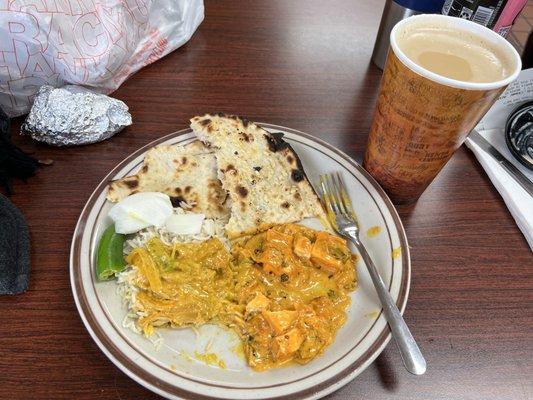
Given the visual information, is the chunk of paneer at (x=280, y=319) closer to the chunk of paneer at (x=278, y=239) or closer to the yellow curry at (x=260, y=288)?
the yellow curry at (x=260, y=288)

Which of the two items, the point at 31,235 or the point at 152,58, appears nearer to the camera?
the point at 31,235

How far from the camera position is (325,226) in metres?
1.16

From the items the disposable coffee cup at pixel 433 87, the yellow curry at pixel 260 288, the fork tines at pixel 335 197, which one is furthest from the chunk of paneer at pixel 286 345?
the disposable coffee cup at pixel 433 87

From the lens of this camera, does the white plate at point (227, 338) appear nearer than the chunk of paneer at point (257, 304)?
Yes

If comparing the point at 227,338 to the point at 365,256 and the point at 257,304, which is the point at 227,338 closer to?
the point at 257,304

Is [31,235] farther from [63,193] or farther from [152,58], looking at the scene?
[152,58]

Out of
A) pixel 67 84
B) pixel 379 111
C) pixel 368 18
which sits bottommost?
pixel 368 18

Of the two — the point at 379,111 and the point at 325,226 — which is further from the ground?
the point at 379,111

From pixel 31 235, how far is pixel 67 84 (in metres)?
0.56

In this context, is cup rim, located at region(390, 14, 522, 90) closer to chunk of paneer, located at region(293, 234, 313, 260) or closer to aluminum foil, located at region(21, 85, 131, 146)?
chunk of paneer, located at region(293, 234, 313, 260)

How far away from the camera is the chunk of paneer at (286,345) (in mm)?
887

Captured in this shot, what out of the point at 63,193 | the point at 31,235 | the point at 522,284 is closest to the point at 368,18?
the point at 522,284

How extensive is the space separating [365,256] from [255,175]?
15.4 inches

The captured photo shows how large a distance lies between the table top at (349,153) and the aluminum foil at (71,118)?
0.16 feet
